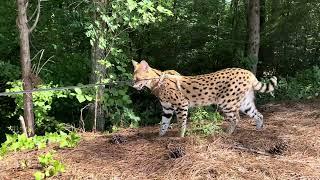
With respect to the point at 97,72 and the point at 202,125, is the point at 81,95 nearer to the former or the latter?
the point at 97,72

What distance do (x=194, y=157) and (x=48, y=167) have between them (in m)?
1.82

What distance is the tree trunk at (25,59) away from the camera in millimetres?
7348

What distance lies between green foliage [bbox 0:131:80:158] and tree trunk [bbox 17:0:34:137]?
2.89 feet

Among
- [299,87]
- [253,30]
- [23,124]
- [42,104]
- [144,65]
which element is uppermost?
[253,30]

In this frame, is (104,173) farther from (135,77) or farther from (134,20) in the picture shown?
(134,20)

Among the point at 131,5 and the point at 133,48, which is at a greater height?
the point at 131,5

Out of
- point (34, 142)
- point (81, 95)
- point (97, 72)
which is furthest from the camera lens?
point (97, 72)

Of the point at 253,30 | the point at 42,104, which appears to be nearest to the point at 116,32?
the point at 42,104

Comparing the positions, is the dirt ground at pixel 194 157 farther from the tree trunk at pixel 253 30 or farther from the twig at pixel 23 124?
the tree trunk at pixel 253 30

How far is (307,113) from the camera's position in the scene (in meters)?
8.85

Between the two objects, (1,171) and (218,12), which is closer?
(1,171)

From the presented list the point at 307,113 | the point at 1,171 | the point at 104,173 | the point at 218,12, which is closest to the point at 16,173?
the point at 1,171

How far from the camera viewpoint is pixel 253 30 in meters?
12.5

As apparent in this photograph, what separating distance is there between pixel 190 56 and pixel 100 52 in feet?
17.1
